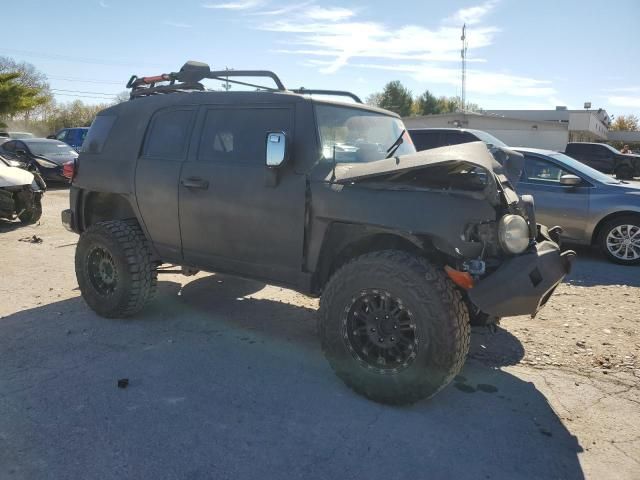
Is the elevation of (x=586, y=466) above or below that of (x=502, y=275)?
below

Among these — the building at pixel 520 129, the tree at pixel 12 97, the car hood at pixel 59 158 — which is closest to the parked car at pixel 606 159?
the building at pixel 520 129

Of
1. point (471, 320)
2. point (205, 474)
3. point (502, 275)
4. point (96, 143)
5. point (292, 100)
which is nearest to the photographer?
point (205, 474)

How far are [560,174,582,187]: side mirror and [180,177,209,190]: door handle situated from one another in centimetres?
561

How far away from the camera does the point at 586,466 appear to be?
9.20 ft

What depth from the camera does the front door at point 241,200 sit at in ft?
12.7

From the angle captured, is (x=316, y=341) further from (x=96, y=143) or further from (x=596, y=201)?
(x=596, y=201)

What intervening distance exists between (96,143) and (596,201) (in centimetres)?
674

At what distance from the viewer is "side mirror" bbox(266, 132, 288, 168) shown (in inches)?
144

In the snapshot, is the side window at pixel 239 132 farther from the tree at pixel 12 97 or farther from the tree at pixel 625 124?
the tree at pixel 625 124

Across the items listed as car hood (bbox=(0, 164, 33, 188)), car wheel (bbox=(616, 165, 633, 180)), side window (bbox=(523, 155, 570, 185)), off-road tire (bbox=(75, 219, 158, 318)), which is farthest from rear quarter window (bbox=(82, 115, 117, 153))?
car wheel (bbox=(616, 165, 633, 180))

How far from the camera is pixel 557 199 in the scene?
775 centimetres

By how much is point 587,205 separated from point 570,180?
1.51ft

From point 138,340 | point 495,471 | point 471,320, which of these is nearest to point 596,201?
point 471,320

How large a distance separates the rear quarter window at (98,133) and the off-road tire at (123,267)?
86cm
